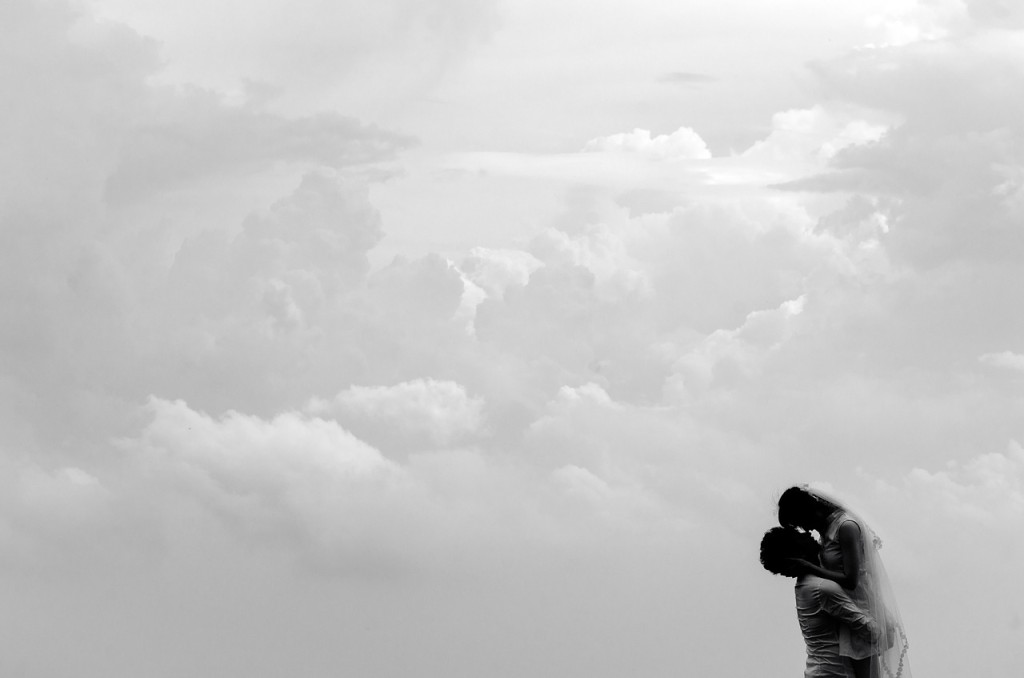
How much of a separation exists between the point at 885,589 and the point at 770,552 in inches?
38.5

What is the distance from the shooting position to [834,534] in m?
6.95

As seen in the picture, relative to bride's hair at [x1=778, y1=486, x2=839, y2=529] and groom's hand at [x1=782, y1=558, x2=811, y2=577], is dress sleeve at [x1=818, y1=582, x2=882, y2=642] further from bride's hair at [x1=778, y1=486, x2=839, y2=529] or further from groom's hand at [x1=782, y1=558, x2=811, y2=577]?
bride's hair at [x1=778, y1=486, x2=839, y2=529]

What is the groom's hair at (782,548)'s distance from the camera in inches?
269

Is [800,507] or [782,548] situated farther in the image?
[800,507]

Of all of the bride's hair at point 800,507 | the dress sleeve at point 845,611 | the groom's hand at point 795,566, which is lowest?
the dress sleeve at point 845,611

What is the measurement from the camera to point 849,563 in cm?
686

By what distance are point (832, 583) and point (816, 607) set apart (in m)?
0.18

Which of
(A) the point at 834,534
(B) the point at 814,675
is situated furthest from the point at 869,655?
(A) the point at 834,534

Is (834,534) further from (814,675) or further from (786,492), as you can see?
(814,675)

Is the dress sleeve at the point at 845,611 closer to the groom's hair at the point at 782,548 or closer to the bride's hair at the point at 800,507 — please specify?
the groom's hair at the point at 782,548

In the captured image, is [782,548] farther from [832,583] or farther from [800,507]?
[832,583]

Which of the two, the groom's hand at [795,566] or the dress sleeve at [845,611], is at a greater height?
the groom's hand at [795,566]

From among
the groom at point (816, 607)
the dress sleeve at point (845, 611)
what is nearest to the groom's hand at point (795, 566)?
the groom at point (816, 607)

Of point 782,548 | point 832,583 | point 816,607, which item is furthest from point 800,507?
point 816,607
